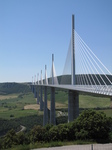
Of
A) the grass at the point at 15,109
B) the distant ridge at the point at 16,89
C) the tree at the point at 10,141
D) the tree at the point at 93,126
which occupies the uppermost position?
the tree at the point at 93,126

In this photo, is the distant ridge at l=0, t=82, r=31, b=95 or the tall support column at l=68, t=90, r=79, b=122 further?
the distant ridge at l=0, t=82, r=31, b=95

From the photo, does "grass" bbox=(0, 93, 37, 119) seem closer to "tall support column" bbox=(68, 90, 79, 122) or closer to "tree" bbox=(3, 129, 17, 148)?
"tall support column" bbox=(68, 90, 79, 122)

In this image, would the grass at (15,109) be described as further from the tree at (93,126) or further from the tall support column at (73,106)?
the tree at (93,126)

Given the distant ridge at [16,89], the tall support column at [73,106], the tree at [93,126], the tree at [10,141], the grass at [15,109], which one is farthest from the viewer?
the distant ridge at [16,89]

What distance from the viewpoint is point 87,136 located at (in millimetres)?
15852

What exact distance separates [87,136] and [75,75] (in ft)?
26.1

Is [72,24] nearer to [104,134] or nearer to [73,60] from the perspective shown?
[73,60]

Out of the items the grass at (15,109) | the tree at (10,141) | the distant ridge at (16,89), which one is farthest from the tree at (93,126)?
the distant ridge at (16,89)

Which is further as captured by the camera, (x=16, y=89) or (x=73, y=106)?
(x=16, y=89)

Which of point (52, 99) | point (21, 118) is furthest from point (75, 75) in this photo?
point (21, 118)

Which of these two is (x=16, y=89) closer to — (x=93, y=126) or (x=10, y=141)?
(x=10, y=141)

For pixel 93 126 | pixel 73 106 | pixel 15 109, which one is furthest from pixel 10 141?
pixel 15 109

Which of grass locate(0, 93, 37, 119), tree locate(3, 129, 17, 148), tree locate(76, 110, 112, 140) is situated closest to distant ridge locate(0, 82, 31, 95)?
grass locate(0, 93, 37, 119)

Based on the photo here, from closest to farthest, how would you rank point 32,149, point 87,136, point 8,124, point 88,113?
1. point 32,149
2. point 87,136
3. point 88,113
4. point 8,124
